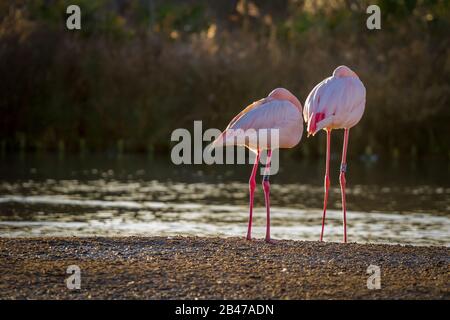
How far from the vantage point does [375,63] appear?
969 inches

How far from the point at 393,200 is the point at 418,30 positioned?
1000 centimetres

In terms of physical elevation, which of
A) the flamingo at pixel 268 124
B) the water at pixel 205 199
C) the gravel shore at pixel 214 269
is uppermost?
the flamingo at pixel 268 124

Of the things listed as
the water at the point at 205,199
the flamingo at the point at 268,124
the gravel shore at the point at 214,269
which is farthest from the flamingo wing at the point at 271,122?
the water at the point at 205,199

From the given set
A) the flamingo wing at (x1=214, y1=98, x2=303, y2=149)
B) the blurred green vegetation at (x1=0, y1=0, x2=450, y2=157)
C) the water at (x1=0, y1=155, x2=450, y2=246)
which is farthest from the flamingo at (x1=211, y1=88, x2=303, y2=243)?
the blurred green vegetation at (x1=0, y1=0, x2=450, y2=157)

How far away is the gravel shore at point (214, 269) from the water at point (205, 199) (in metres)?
2.50

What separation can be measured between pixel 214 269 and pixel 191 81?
55.3 feet

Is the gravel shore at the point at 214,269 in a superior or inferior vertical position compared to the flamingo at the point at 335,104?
inferior

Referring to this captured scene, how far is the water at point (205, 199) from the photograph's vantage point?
488 inches

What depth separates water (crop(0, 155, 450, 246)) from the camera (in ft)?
40.6

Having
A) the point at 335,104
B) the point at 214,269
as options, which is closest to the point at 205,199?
the point at 335,104

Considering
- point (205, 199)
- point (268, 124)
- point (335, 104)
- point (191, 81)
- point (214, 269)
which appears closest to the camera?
point (214, 269)

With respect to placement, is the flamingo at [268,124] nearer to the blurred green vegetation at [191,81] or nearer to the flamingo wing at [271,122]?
the flamingo wing at [271,122]

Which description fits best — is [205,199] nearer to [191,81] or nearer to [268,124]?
[268,124]

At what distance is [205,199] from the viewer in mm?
15992
